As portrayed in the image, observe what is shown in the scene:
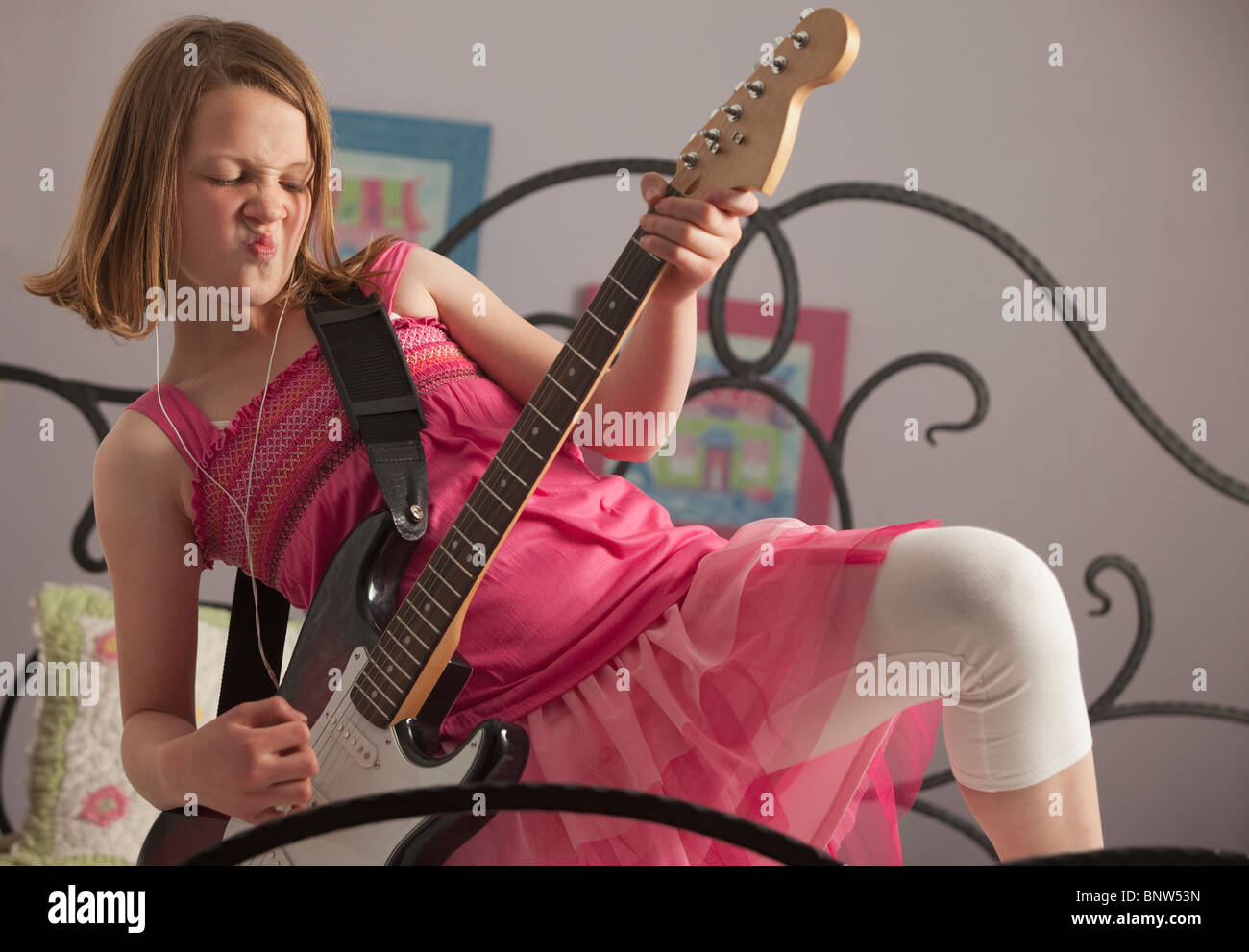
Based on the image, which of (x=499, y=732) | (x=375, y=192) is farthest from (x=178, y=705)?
(x=375, y=192)

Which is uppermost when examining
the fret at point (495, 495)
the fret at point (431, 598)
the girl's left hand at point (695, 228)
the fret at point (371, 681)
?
the girl's left hand at point (695, 228)

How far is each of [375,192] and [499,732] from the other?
48.3 inches

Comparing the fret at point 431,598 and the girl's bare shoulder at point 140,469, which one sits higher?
the girl's bare shoulder at point 140,469

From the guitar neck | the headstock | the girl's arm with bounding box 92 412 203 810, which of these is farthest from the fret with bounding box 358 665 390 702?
the headstock

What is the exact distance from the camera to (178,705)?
955mm

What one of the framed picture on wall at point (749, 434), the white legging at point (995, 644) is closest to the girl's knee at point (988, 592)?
the white legging at point (995, 644)

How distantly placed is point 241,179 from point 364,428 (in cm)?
23

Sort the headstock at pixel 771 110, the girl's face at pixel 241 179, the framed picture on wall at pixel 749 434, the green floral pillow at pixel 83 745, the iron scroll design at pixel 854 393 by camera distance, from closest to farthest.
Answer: the headstock at pixel 771 110, the girl's face at pixel 241 179, the green floral pillow at pixel 83 745, the iron scroll design at pixel 854 393, the framed picture on wall at pixel 749 434

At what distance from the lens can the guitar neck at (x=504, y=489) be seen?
2.52ft

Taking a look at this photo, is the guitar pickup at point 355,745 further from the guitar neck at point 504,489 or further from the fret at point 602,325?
the fret at point 602,325

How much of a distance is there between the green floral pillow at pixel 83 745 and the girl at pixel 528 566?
524 millimetres

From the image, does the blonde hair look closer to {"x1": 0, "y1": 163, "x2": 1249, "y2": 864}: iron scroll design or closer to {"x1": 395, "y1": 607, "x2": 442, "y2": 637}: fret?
{"x1": 395, "y1": 607, "x2": 442, "y2": 637}: fret

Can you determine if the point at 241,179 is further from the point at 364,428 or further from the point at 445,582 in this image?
the point at 445,582

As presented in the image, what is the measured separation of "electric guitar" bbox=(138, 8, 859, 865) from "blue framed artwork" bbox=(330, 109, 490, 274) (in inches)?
39.8
